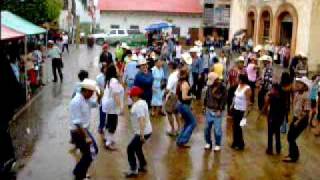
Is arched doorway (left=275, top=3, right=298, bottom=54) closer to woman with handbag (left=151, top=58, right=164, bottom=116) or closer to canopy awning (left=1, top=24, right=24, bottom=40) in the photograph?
woman with handbag (left=151, top=58, right=164, bottom=116)

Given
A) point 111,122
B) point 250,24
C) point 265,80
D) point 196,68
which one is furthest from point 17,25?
point 250,24

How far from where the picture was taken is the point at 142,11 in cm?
5369

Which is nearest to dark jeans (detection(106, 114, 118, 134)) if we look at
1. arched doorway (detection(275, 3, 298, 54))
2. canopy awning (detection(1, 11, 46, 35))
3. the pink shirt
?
canopy awning (detection(1, 11, 46, 35))

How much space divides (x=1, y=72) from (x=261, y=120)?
412 inches

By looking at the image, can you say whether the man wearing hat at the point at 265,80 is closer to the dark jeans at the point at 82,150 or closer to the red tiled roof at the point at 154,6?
the dark jeans at the point at 82,150

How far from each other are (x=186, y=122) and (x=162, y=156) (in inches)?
44.5

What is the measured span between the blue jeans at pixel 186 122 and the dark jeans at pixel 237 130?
88 cm

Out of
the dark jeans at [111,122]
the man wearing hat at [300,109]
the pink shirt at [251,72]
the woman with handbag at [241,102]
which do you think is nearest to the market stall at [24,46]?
the dark jeans at [111,122]

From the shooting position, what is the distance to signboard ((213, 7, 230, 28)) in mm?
50156

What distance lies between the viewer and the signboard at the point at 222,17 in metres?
50.2

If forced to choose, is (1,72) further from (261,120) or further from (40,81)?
(40,81)

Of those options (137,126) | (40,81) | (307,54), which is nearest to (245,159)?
(137,126)

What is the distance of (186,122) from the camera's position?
12047mm

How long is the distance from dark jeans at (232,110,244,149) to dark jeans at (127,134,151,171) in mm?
2622
